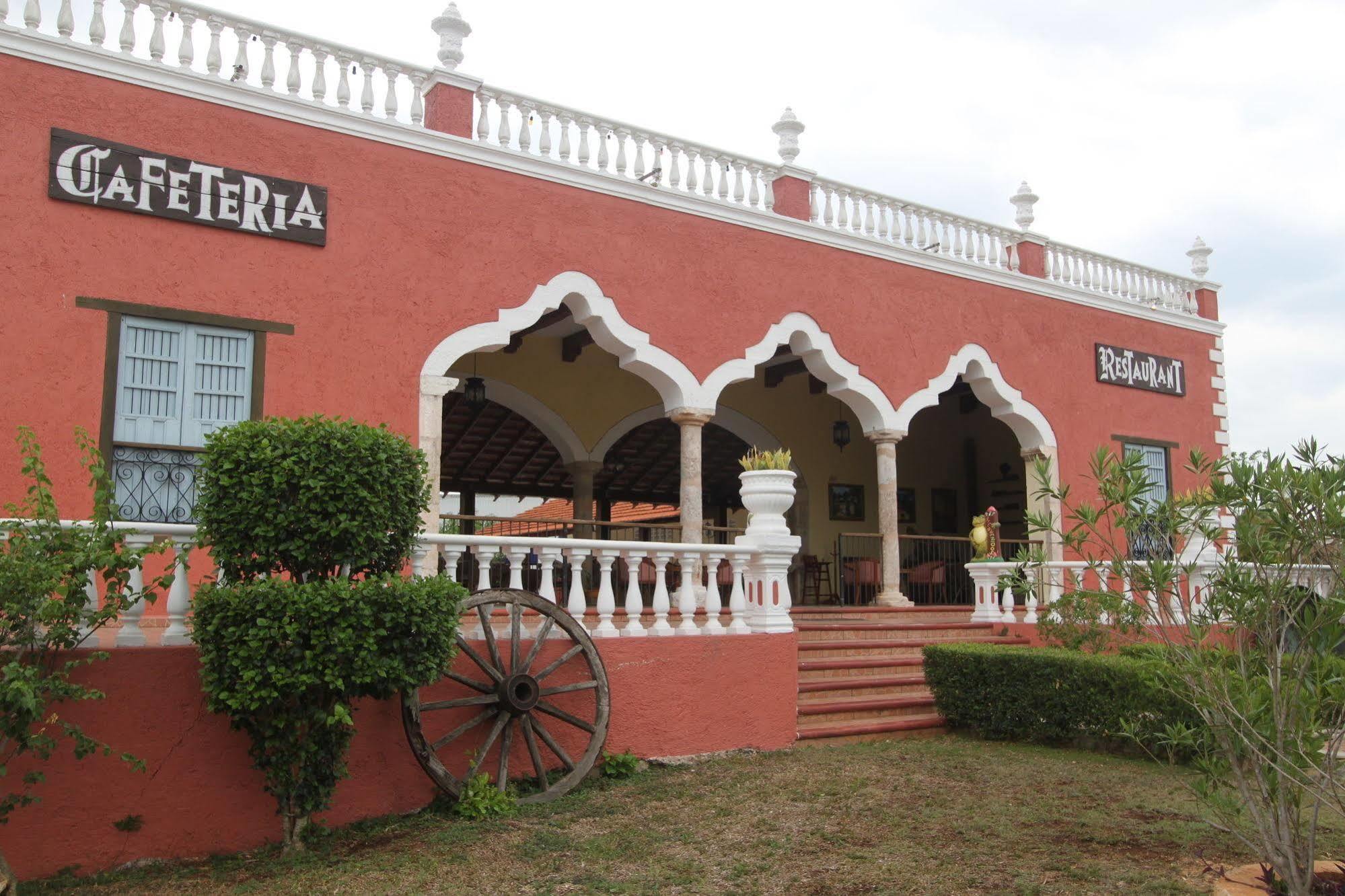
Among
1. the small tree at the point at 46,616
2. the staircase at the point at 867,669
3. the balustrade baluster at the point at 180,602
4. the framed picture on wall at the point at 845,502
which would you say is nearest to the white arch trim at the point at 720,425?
the framed picture on wall at the point at 845,502

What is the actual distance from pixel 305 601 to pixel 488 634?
149 centimetres

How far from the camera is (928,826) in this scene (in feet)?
17.6

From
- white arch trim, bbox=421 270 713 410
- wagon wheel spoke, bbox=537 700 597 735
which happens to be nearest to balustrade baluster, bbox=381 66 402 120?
white arch trim, bbox=421 270 713 410

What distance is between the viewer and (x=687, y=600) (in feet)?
23.1

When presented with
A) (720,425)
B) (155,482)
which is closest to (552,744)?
(155,482)

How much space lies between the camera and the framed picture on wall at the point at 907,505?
617 inches

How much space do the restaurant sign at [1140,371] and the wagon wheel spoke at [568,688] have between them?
8.88 metres

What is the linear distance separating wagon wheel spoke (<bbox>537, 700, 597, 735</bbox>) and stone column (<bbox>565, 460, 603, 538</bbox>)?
21.2 feet

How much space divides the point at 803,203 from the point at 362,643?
740 cm

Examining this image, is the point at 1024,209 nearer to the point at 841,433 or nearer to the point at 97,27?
the point at 841,433

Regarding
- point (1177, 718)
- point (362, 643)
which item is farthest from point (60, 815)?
point (1177, 718)

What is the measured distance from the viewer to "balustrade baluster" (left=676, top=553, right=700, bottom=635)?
7000 millimetres

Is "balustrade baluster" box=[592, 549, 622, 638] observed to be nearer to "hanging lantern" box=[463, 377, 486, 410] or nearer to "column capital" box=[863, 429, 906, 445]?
"hanging lantern" box=[463, 377, 486, 410]

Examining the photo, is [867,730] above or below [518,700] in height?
below
